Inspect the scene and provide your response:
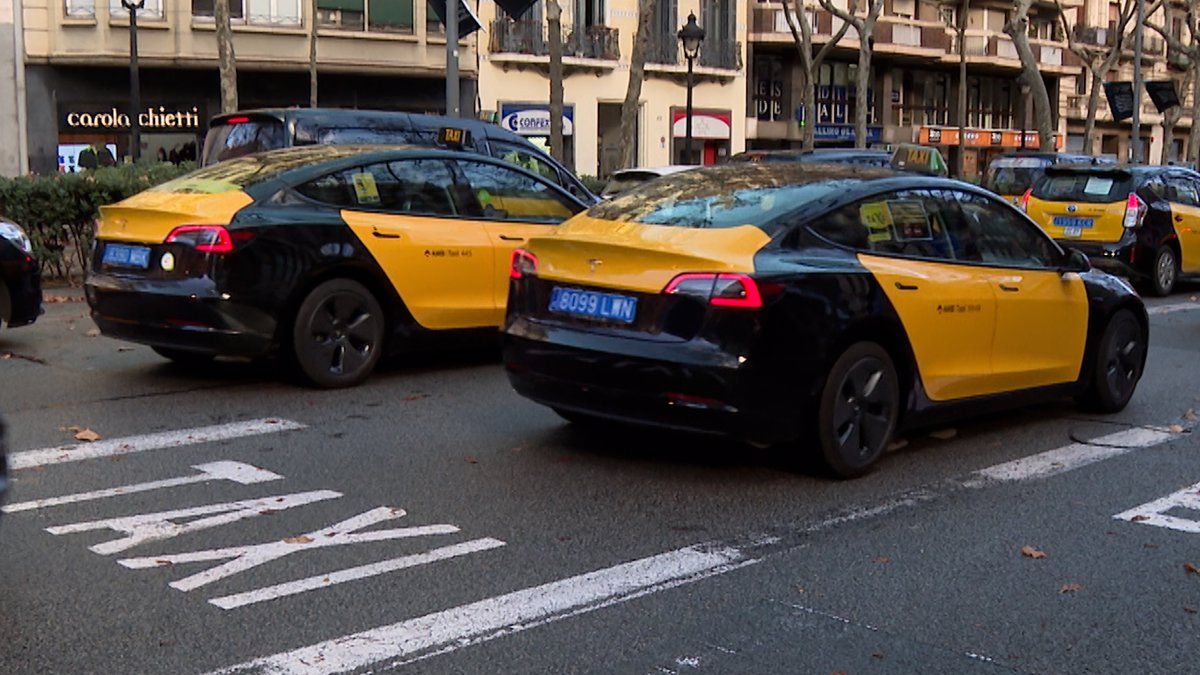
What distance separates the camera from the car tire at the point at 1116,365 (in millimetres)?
8688


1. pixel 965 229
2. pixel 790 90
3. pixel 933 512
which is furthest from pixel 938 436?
pixel 790 90

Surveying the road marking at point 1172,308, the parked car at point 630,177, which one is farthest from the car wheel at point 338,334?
the road marking at point 1172,308

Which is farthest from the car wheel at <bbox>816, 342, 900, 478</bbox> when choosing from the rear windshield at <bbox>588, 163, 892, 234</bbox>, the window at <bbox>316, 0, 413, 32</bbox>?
the window at <bbox>316, 0, 413, 32</bbox>

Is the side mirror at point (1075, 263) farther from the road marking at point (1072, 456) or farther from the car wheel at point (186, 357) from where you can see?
the car wheel at point (186, 357)

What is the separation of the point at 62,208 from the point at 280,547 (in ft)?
31.9

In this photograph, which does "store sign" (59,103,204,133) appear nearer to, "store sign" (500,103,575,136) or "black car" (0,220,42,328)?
"store sign" (500,103,575,136)

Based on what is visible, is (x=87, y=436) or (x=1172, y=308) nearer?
(x=87, y=436)

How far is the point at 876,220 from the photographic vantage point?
23.8 ft

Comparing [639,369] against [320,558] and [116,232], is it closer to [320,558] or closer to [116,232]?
[320,558]

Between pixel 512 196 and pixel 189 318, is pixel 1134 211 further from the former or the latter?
pixel 189 318

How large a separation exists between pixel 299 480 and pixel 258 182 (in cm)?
290

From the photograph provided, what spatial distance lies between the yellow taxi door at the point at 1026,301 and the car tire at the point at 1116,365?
260mm

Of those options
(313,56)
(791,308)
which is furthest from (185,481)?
(313,56)

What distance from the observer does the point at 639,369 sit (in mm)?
6531
